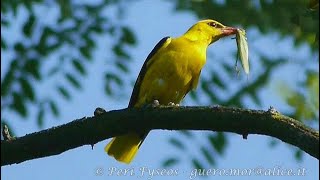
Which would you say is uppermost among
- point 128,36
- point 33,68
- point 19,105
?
point 128,36

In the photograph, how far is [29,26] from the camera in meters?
6.41

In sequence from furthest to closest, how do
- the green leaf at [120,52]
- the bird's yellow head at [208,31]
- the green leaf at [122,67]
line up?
the green leaf at [120,52], the green leaf at [122,67], the bird's yellow head at [208,31]

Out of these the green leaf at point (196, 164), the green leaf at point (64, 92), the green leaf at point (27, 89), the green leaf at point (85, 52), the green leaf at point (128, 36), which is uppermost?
the green leaf at point (128, 36)

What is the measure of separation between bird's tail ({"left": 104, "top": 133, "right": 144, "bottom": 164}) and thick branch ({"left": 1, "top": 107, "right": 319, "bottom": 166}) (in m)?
1.40

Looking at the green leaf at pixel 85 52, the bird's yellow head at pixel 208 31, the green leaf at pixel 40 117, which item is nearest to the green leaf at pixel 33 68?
the green leaf at pixel 40 117

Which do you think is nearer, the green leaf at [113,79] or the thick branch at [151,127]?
the thick branch at [151,127]

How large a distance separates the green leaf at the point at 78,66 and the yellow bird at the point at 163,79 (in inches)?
27.5

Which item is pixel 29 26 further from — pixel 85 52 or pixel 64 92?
pixel 64 92

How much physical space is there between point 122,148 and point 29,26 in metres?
1.45

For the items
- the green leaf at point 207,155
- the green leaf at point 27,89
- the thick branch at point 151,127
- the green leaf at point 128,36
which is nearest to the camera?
the thick branch at point 151,127

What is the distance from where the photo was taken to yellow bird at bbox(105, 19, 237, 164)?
215 inches

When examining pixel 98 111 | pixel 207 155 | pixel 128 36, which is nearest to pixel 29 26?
pixel 128 36

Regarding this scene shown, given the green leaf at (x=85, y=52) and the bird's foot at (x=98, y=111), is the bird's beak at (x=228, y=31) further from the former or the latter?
the bird's foot at (x=98, y=111)

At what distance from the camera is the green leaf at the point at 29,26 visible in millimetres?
6371
